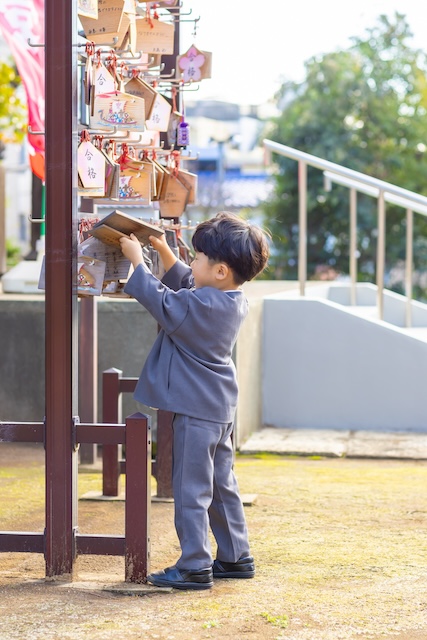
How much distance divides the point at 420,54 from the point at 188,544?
15176 mm

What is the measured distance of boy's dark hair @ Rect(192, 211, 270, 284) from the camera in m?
3.42

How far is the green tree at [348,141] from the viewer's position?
50.9 ft

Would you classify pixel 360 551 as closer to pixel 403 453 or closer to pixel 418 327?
pixel 403 453

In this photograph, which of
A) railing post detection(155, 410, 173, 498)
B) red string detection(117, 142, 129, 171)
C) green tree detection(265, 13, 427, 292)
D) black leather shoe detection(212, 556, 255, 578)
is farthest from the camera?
green tree detection(265, 13, 427, 292)

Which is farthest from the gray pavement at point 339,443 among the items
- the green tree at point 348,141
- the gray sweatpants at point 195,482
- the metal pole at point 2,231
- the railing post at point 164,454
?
the green tree at point 348,141

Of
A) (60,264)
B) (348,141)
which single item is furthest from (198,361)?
(348,141)

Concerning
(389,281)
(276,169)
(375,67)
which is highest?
(375,67)

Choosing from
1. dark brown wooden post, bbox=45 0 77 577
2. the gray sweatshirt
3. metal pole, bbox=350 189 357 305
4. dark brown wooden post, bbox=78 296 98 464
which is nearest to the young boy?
the gray sweatshirt

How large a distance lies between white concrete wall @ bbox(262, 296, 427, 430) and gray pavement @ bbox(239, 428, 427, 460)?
13cm

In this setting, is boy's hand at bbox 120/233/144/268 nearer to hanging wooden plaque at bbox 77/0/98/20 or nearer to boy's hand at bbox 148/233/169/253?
boy's hand at bbox 148/233/169/253

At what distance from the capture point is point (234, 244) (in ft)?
11.2

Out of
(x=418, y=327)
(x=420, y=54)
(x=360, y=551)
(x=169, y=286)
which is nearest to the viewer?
(x=169, y=286)

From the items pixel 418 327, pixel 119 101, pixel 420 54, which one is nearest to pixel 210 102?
pixel 420 54

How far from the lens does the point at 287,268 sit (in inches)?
621
